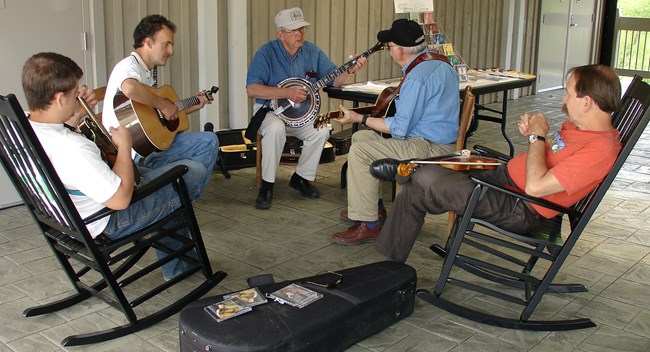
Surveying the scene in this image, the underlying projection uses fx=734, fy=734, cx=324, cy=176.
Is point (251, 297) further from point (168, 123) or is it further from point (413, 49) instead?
point (413, 49)

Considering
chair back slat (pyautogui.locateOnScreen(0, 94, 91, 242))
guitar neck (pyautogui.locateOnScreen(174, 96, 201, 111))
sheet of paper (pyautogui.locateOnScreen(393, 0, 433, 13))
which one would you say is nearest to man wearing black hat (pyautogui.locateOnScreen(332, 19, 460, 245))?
guitar neck (pyautogui.locateOnScreen(174, 96, 201, 111))

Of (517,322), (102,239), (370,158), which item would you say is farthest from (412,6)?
(102,239)

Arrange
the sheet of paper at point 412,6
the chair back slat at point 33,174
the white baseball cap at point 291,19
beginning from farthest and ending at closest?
the sheet of paper at point 412,6, the white baseball cap at point 291,19, the chair back slat at point 33,174

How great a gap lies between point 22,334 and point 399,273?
1453 mm

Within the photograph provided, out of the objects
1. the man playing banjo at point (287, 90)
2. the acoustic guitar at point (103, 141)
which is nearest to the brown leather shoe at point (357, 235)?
the man playing banjo at point (287, 90)

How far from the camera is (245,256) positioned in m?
3.58

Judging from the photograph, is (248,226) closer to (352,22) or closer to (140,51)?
(140,51)

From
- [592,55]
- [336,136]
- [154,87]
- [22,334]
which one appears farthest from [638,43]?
[22,334]

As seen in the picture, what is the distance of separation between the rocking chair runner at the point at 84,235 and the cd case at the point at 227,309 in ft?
1.38

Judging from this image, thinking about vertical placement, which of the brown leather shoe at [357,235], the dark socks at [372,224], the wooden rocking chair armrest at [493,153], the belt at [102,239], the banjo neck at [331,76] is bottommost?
the brown leather shoe at [357,235]

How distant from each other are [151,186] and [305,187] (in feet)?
6.51

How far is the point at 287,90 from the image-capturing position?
4.37 meters

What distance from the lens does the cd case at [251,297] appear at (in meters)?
2.56

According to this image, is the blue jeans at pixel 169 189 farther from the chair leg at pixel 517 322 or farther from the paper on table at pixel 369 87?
the paper on table at pixel 369 87
